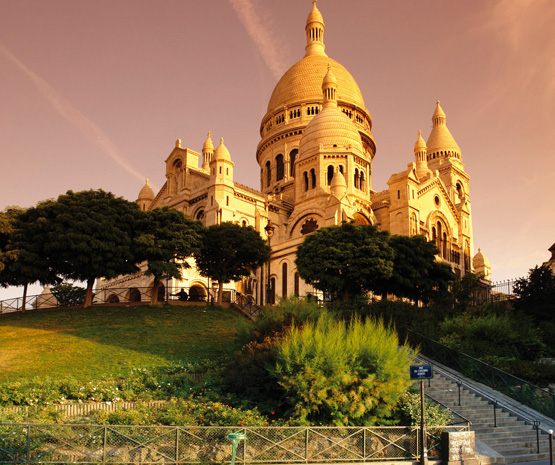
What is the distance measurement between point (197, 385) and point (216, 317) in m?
14.9

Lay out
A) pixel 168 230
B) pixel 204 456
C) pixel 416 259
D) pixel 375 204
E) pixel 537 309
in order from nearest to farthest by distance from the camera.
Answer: pixel 204 456 < pixel 537 309 < pixel 168 230 < pixel 416 259 < pixel 375 204

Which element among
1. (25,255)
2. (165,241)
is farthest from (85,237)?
(165,241)

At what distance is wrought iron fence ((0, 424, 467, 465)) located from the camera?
46.1 ft

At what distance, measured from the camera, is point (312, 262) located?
39125mm

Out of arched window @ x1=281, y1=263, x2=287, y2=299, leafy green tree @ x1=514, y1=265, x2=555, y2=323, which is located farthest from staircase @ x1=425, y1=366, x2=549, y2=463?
arched window @ x1=281, y1=263, x2=287, y2=299

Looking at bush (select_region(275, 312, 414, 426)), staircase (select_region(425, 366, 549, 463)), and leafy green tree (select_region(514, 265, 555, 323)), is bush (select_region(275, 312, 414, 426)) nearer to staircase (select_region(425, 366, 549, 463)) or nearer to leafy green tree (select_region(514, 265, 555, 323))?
staircase (select_region(425, 366, 549, 463))

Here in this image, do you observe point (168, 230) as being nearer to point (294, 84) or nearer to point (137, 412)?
point (137, 412)

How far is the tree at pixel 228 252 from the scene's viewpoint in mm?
40375

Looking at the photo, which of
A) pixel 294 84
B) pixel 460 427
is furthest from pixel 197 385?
pixel 294 84

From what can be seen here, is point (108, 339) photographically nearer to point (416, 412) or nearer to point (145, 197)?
point (416, 412)

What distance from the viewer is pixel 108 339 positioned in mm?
28172

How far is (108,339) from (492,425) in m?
17.7

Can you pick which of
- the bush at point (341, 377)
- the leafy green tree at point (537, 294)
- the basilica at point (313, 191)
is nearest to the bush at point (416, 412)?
the bush at point (341, 377)

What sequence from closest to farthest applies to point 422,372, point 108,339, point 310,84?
point 422,372, point 108,339, point 310,84
